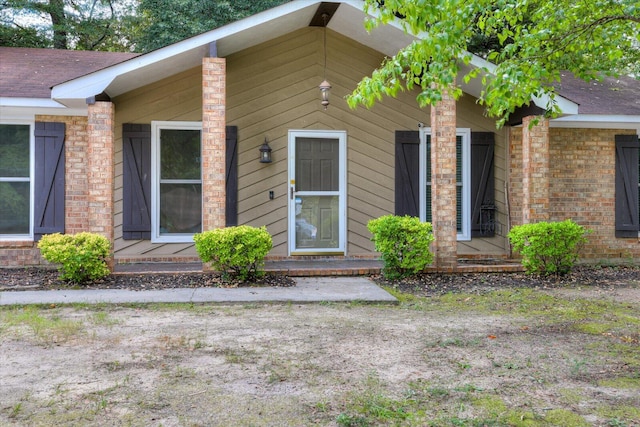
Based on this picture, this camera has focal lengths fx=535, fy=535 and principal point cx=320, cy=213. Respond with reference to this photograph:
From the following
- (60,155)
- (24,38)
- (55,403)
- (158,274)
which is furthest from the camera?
(24,38)

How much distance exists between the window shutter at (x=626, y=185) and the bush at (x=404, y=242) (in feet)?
13.5

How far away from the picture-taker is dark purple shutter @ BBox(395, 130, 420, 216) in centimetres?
862

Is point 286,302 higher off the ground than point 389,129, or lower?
lower

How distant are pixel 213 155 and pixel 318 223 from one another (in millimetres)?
2336

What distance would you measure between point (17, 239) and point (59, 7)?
33.7ft

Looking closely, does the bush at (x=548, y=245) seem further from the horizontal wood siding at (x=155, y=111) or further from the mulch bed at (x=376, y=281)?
the horizontal wood siding at (x=155, y=111)

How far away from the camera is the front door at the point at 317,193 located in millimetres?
8469

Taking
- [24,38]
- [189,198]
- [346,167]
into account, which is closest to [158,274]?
[189,198]

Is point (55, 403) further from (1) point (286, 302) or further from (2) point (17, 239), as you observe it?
(2) point (17, 239)

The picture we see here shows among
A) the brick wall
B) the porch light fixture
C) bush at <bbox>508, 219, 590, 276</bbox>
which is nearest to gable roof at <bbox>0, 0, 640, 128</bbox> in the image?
the porch light fixture

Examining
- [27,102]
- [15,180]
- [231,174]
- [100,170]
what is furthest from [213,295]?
[15,180]

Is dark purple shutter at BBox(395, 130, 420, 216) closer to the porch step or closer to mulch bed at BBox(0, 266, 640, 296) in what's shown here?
the porch step

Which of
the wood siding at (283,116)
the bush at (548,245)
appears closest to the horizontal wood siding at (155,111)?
the wood siding at (283,116)

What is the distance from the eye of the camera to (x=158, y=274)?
695cm
